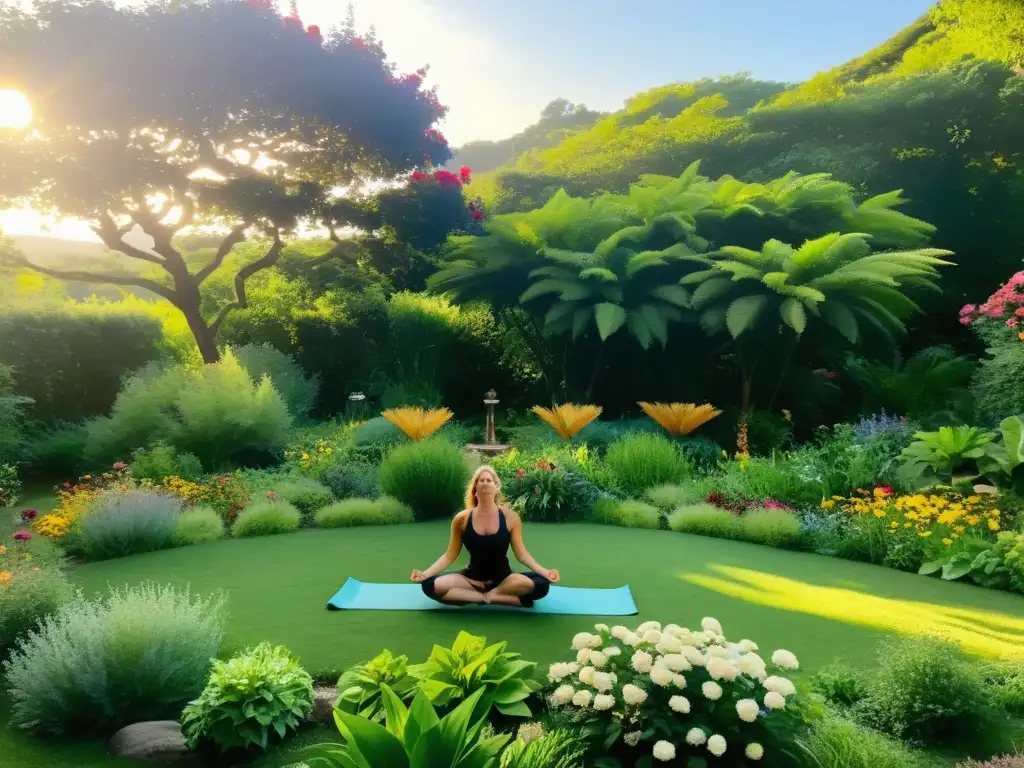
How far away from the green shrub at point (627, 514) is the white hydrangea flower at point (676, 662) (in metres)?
5.09

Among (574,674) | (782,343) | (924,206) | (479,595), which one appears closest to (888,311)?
(782,343)

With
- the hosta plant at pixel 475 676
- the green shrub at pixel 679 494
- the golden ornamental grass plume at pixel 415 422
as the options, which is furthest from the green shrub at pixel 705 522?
the hosta plant at pixel 475 676

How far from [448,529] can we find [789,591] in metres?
3.40

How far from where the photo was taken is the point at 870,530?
252 inches

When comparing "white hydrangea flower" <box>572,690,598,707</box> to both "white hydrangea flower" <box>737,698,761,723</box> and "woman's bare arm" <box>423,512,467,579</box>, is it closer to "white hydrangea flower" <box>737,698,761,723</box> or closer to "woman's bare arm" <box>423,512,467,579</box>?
"white hydrangea flower" <box>737,698,761,723</box>

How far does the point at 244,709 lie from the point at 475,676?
92 cm

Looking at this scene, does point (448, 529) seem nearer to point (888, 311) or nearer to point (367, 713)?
point (367, 713)

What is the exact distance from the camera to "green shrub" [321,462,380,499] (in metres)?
8.58

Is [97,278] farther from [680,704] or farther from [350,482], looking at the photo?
[680,704]

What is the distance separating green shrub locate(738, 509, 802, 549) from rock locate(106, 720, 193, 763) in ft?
17.4

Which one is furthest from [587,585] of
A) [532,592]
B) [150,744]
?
[150,744]

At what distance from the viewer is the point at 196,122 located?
11492 mm

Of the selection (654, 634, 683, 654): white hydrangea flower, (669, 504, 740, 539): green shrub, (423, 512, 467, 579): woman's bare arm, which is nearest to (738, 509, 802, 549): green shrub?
(669, 504, 740, 539): green shrub

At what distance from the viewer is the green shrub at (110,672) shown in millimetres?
3188
